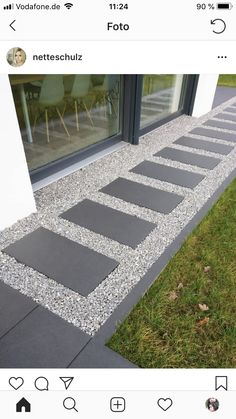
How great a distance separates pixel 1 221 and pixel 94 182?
4.76ft

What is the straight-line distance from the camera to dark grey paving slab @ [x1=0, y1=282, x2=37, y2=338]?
2.21 meters

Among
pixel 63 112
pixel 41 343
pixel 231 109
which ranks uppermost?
pixel 63 112

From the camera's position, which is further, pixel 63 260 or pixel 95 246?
pixel 95 246

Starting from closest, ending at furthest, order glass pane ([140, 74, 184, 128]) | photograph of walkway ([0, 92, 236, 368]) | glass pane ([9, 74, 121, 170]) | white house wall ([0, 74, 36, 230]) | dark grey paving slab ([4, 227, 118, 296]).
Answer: photograph of walkway ([0, 92, 236, 368]) < dark grey paving slab ([4, 227, 118, 296]) < white house wall ([0, 74, 36, 230]) < glass pane ([9, 74, 121, 170]) < glass pane ([140, 74, 184, 128])

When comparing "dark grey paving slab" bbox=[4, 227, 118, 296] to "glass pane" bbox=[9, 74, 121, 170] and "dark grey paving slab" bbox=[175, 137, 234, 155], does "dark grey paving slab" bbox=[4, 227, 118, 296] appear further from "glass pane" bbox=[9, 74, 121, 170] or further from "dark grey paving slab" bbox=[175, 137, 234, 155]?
"dark grey paving slab" bbox=[175, 137, 234, 155]

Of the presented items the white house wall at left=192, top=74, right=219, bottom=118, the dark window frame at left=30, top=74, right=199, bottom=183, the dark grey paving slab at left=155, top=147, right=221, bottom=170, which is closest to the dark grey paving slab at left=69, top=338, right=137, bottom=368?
the dark window frame at left=30, top=74, right=199, bottom=183

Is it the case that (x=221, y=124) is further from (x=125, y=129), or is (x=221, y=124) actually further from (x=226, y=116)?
(x=125, y=129)
